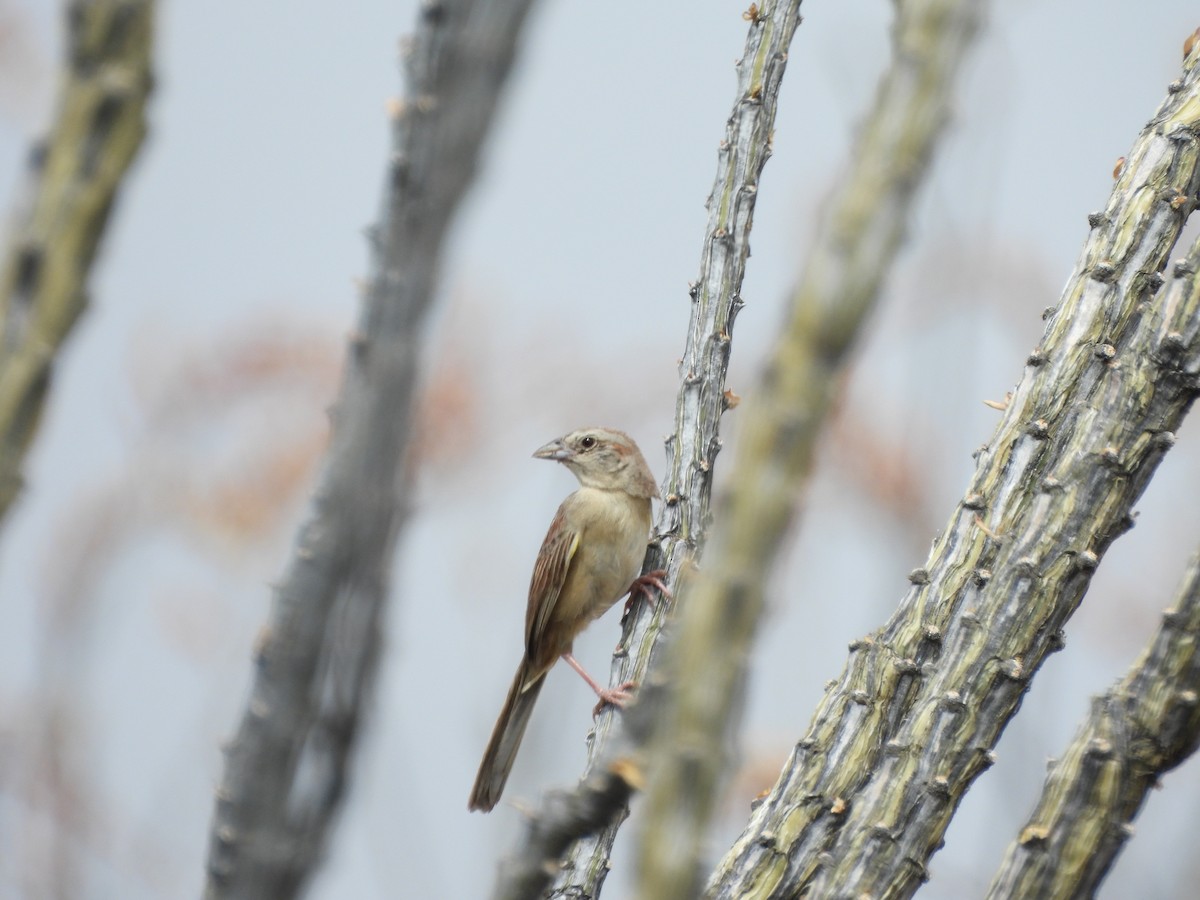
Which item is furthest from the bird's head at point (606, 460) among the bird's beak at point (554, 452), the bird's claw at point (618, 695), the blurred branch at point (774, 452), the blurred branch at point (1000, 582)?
the blurred branch at point (774, 452)

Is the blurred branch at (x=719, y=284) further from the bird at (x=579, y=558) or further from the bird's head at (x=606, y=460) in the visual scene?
the bird's head at (x=606, y=460)

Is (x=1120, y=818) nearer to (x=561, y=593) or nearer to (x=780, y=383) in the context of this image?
(x=780, y=383)

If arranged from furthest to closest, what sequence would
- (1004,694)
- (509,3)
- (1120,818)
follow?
(1004,694) < (1120,818) < (509,3)

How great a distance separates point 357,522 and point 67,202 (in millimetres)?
683

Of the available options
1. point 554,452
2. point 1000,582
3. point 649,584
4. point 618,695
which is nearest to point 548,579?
point 554,452

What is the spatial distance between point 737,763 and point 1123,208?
2.44 metres

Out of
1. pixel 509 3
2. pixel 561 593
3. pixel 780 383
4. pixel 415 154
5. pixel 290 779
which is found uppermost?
pixel 561 593

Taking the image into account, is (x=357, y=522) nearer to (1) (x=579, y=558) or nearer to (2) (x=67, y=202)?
(2) (x=67, y=202)

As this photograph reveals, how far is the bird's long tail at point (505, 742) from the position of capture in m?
5.30

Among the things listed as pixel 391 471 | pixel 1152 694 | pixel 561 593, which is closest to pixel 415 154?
pixel 391 471

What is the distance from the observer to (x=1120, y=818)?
8.58 feet

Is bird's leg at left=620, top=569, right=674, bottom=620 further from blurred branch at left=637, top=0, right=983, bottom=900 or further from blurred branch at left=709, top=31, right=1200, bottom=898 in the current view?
blurred branch at left=637, top=0, right=983, bottom=900

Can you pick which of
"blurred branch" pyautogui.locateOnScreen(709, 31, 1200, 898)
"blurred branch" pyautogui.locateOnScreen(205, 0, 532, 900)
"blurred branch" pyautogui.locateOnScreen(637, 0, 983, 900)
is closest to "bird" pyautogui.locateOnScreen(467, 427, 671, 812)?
"blurred branch" pyautogui.locateOnScreen(709, 31, 1200, 898)

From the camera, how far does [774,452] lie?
5.01 feet
